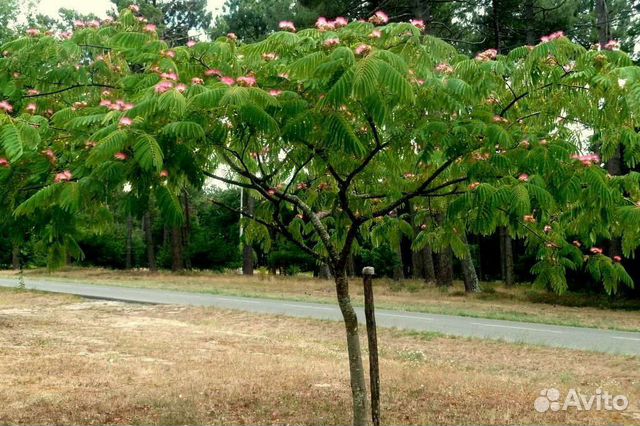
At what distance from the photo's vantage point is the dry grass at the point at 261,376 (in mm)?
6570

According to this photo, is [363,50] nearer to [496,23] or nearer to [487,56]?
[487,56]

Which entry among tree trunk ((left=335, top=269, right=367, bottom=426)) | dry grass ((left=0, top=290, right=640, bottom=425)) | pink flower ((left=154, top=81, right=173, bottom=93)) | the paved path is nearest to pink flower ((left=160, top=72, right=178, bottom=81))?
pink flower ((left=154, top=81, right=173, bottom=93))

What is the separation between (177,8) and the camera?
3762cm

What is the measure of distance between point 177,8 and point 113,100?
3502 centimetres

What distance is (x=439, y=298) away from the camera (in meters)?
22.8

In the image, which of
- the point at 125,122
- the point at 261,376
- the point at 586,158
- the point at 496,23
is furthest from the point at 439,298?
the point at 125,122

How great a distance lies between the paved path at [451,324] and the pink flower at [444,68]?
27.8 feet

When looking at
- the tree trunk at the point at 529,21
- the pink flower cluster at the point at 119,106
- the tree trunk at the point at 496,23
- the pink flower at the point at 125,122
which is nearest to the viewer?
the pink flower at the point at 125,122

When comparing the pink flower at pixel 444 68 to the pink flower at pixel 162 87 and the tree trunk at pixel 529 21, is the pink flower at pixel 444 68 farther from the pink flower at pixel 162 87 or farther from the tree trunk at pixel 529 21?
the tree trunk at pixel 529 21

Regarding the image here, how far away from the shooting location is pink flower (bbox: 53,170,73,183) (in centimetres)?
420

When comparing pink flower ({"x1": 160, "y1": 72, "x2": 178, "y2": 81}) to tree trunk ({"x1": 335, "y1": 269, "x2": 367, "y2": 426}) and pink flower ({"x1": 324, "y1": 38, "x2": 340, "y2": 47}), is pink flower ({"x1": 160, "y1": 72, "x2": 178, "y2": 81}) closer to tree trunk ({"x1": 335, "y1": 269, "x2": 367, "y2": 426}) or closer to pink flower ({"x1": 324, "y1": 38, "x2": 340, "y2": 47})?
pink flower ({"x1": 324, "y1": 38, "x2": 340, "y2": 47})

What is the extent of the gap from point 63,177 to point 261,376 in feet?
16.1

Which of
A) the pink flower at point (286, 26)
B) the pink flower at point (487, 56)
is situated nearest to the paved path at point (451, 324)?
the pink flower at point (487, 56)

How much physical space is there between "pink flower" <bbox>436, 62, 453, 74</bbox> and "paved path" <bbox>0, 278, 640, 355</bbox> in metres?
8.47
